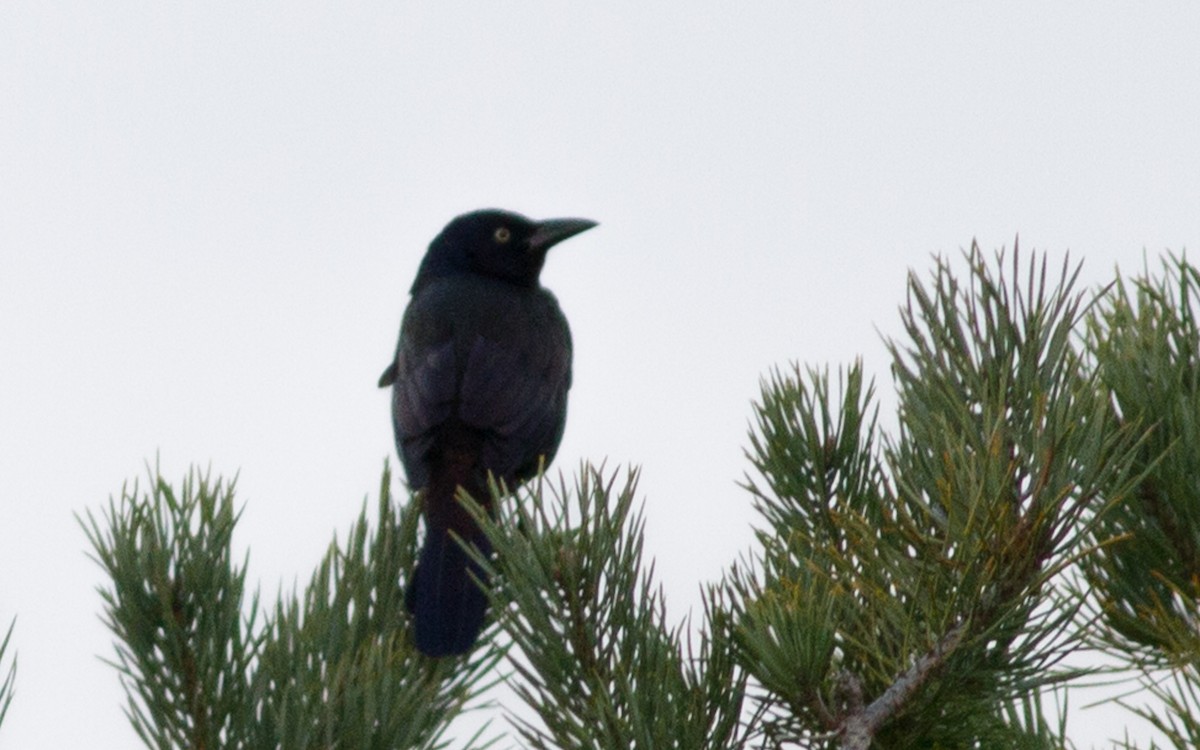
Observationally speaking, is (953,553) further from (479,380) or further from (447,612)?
(479,380)

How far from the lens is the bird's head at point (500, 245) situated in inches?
252

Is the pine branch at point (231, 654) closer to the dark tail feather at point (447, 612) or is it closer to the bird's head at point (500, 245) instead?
the dark tail feather at point (447, 612)

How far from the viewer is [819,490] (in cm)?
196

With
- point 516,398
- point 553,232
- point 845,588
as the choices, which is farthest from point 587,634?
point 553,232

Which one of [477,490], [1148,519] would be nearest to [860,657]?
[1148,519]

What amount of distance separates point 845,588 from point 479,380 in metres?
3.28

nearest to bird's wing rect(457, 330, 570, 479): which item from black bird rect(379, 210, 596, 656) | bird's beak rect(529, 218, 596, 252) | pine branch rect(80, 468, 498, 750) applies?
black bird rect(379, 210, 596, 656)

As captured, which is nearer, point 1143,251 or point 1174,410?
point 1174,410

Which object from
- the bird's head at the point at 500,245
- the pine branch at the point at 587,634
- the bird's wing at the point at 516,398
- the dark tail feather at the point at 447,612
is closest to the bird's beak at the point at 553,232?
the bird's head at the point at 500,245

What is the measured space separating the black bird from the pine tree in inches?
58.7

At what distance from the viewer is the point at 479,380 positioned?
4945 mm

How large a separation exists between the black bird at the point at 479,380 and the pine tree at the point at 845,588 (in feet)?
4.89

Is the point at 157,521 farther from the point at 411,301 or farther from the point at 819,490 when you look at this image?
the point at 411,301

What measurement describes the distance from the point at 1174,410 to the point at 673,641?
0.69 meters
